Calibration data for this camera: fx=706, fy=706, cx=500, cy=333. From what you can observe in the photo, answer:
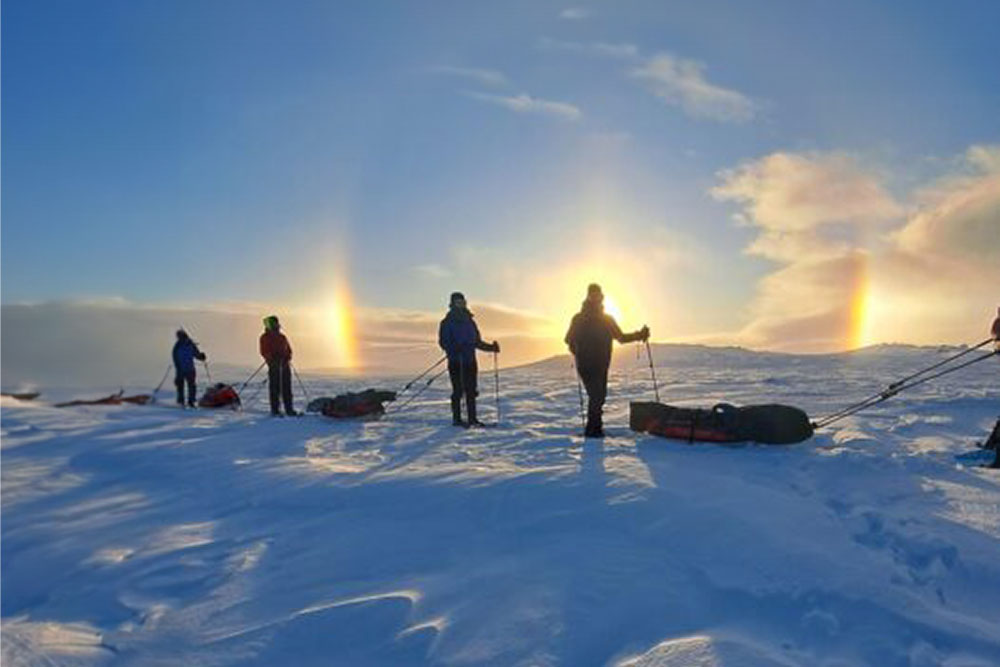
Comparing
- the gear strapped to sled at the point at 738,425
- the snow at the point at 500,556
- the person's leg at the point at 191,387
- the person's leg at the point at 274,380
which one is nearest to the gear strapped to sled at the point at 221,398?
the person's leg at the point at 191,387

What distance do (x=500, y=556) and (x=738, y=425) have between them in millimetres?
5343

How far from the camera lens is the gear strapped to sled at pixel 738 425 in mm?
8898

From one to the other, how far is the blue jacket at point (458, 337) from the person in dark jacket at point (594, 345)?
228 centimetres

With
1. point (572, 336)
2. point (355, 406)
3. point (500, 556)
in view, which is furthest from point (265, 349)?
point (500, 556)

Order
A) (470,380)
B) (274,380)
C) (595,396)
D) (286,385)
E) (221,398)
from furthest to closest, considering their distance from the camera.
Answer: (221,398)
(286,385)
(274,380)
(470,380)
(595,396)

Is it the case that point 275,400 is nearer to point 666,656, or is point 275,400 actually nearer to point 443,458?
point 443,458

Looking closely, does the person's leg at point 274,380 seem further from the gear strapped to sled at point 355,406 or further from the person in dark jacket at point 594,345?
the person in dark jacket at point 594,345

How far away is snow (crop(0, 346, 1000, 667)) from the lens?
371 centimetres

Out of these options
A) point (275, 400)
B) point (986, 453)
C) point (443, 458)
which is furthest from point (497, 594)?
point (275, 400)

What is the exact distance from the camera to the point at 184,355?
18531 mm

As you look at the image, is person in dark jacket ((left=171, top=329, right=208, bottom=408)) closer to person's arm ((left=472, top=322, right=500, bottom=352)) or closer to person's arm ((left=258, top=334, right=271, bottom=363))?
person's arm ((left=258, top=334, right=271, bottom=363))

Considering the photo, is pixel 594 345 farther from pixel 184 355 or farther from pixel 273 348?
pixel 184 355

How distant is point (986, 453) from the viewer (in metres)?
8.22

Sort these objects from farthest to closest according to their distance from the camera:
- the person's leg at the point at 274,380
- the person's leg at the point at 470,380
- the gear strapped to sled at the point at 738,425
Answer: the person's leg at the point at 274,380 < the person's leg at the point at 470,380 < the gear strapped to sled at the point at 738,425
